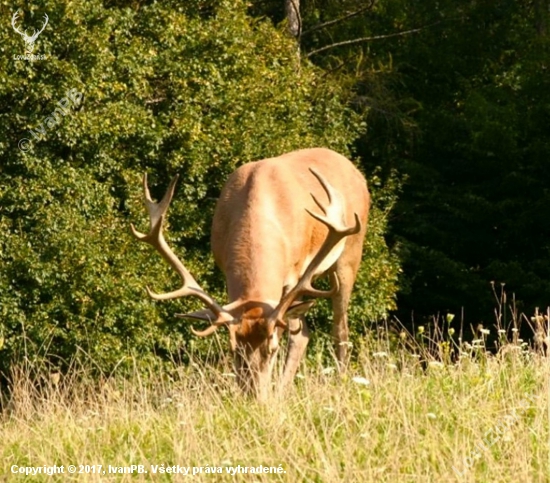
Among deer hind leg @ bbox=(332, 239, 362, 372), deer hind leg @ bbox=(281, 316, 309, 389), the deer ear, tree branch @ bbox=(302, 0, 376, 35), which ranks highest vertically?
tree branch @ bbox=(302, 0, 376, 35)

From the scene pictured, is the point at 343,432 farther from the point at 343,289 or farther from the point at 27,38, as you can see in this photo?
the point at 27,38

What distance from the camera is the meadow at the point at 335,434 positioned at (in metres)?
6.51

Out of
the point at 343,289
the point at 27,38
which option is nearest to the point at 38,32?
the point at 27,38

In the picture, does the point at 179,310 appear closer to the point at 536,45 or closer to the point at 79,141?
the point at 79,141

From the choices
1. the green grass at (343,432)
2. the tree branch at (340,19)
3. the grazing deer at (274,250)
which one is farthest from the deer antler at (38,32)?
the green grass at (343,432)

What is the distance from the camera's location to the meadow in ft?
21.4

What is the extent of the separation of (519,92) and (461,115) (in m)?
1.22

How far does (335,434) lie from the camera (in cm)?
717

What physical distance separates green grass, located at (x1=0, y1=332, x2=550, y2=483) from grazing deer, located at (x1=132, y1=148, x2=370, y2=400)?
109cm

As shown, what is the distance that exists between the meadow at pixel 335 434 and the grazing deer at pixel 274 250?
1146 millimetres

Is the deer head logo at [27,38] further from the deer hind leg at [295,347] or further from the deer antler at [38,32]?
the deer hind leg at [295,347]

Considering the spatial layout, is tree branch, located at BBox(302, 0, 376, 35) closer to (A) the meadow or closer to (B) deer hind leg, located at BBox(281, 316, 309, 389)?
(B) deer hind leg, located at BBox(281, 316, 309, 389)

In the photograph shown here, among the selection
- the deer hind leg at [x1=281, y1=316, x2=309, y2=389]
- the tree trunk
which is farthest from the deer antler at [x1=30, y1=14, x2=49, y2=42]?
the tree trunk

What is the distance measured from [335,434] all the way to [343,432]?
0.32ft
